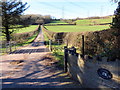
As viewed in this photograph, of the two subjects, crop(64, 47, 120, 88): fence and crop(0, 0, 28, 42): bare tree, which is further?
crop(0, 0, 28, 42): bare tree

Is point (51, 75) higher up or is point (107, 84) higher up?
point (107, 84)

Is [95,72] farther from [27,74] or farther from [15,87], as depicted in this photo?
[27,74]

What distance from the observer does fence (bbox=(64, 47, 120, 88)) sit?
2.80 meters

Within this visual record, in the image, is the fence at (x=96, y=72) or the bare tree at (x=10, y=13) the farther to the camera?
the bare tree at (x=10, y=13)

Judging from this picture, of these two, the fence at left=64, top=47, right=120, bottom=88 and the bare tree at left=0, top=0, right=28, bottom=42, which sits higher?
the bare tree at left=0, top=0, right=28, bottom=42

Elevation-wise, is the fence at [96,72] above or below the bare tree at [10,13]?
below

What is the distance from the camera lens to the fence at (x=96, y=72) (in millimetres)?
2799

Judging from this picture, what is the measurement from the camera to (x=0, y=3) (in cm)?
1491

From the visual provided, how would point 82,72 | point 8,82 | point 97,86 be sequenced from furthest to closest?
point 8,82 → point 82,72 → point 97,86

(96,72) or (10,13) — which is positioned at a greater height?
(10,13)

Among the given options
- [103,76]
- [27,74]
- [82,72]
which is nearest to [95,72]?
[103,76]

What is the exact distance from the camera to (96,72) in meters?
3.25

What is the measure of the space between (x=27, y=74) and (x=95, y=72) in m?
3.33

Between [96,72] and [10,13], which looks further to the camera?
[10,13]
